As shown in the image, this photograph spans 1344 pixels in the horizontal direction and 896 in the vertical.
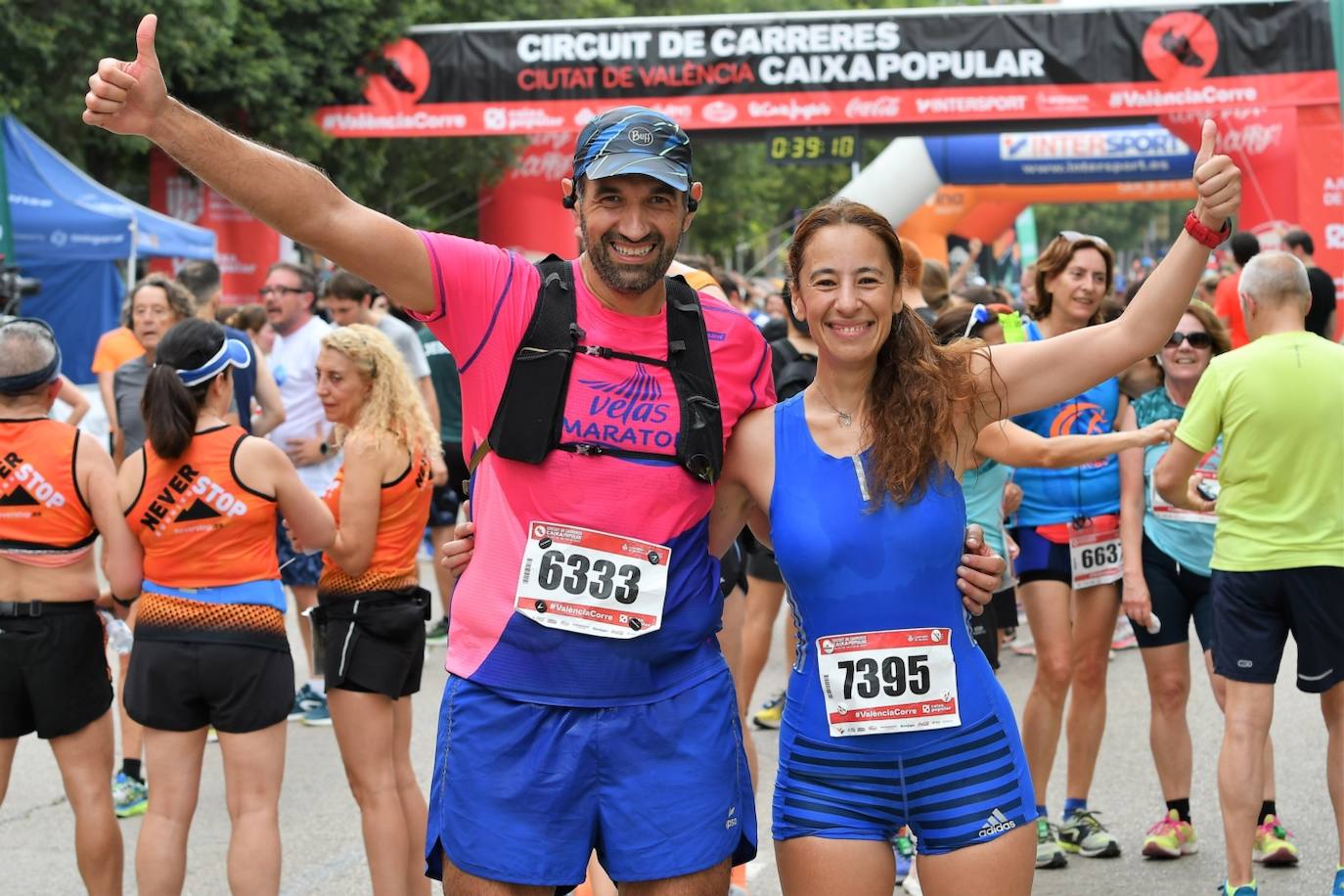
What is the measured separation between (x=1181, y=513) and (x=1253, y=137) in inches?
618

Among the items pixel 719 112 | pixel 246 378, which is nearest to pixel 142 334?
pixel 246 378

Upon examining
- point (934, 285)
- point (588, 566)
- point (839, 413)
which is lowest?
point (588, 566)

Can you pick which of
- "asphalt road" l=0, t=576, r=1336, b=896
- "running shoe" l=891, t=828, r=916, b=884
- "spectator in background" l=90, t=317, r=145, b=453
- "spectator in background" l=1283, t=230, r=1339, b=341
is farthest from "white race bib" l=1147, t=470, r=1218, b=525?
"spectator in background" l=90, t=317, r=145, b=453

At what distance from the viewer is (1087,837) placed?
237 inches

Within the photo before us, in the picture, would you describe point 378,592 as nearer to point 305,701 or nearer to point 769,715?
point 769,715

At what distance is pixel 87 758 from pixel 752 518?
2573mm

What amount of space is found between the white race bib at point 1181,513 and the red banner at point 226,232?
15.9 meters

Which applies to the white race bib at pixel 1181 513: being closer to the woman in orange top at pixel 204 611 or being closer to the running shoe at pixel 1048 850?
the running shoe at pixel 1048 850

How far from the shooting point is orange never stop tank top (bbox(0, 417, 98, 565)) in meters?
5.03

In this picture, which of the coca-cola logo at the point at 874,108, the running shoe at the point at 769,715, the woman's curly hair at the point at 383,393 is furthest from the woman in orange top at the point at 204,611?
the coca-cola logo at the point at 874,108

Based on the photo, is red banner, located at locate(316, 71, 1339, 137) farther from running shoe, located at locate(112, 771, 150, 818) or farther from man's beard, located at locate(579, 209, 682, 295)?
man's beard, located at locate(579, 209, 682, 295)

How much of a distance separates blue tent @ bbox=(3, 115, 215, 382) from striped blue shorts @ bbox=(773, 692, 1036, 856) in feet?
47.0

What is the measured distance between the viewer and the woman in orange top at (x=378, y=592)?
5062mm

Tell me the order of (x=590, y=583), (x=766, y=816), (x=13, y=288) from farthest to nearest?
(x=13, y=288), (x=766, y=816), (x=590, y=583)
